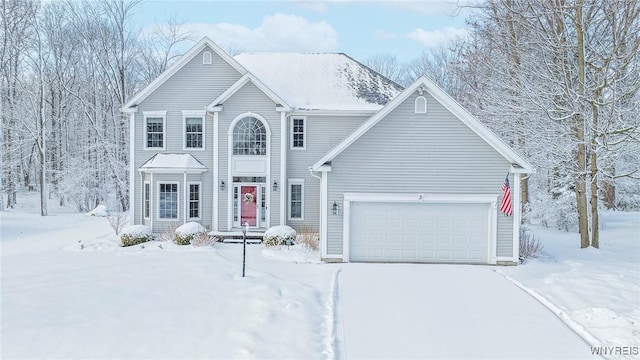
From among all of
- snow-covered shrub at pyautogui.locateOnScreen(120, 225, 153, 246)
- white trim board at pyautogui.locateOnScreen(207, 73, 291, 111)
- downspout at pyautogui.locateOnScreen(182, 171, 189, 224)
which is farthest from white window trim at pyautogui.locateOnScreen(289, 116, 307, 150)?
snow-covered shrub at pyautogui.locateOnScreen(120, 225, 153, 246)

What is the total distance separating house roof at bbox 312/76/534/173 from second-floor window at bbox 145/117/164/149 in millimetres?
8152

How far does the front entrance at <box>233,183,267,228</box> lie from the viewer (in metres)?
18.0

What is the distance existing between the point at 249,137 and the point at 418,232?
7.77 m

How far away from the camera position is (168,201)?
18219 millimetres

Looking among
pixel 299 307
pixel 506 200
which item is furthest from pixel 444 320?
pixel 506 200

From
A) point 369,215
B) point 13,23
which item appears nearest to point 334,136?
point 369,215

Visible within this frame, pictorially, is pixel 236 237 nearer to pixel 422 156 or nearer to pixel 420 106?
pixel 422 156

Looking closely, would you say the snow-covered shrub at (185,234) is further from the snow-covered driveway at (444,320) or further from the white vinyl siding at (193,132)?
the snow-covered driveway at (444,320)

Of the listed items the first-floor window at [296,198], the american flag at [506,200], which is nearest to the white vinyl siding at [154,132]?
the first-floor window at [296,198]

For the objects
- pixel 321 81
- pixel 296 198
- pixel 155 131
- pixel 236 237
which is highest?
pixel 321 81

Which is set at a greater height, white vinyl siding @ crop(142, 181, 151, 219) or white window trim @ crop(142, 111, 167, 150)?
white window trim @ crop(142, 111, 167, 150)

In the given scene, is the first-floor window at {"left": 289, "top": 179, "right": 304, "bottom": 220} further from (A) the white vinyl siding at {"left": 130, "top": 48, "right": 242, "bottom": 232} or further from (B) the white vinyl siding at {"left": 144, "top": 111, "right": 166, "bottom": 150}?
→ (B) the white vinyl siding at {"left": 144, "top": 111, "right": 166, "bottom": 150}

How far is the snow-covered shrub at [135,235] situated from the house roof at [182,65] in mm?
4986

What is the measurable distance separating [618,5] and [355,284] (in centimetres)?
1237
